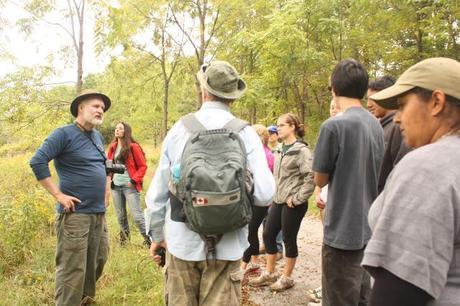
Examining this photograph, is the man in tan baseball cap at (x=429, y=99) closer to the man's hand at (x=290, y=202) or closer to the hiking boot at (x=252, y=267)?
the man's hand at (x=290, y=202)

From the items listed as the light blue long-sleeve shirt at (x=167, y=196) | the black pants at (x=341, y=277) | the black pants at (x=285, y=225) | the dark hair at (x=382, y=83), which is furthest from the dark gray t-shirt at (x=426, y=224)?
the black pants at (x=285, y=225)

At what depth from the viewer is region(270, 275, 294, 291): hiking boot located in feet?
14.4

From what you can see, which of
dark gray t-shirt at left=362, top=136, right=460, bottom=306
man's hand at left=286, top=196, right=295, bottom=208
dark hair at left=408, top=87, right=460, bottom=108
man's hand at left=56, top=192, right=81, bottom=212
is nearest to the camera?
dark gray t-shirt at left=362, top=136, right=460, bottom=306

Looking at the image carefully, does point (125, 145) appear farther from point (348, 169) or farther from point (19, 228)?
point (348, 169)

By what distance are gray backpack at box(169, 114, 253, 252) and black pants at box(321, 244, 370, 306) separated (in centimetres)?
88

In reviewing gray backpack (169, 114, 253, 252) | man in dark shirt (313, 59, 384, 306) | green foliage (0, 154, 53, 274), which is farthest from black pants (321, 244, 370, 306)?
green foliage (0, 154, 53, 274)

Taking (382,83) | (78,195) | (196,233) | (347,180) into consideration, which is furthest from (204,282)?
(382,83)

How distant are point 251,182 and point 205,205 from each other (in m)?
0.37

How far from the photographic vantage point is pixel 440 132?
1225mm

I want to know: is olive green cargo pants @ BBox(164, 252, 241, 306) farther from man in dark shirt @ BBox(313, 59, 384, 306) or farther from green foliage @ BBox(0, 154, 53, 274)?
green foliage @ BBox(0, 154, 53, 274)

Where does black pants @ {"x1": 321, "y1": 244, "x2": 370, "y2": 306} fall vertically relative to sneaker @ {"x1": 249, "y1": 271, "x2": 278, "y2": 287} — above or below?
above

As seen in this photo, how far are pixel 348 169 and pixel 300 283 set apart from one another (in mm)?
2600

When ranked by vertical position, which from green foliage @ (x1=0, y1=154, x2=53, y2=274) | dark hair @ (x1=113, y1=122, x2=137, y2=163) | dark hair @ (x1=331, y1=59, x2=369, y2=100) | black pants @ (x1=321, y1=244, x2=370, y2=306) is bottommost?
green foliage @ (x1=0, y1=154, x2=53, y2=274)

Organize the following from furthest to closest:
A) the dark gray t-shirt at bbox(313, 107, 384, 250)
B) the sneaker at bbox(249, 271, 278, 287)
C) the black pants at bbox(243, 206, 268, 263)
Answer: the black pants at bbox(243, 206, 268, 263)
the sneaker at bbox(249, 271, 278, 287)
the dark gray t-shirt at bbox(313, 107, 384, 250)
